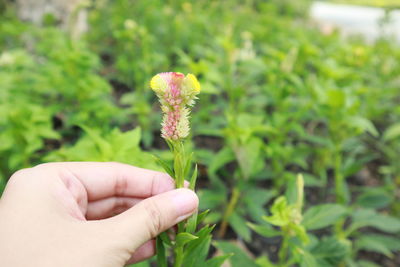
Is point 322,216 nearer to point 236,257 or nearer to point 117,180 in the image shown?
point 236,257

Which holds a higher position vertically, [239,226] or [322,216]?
[322,216]

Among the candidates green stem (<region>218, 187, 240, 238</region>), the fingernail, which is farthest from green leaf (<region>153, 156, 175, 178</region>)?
green stem (<region>218, 187, 240, 238</region>)

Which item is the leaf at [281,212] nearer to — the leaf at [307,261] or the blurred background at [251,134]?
the blurred background at [251,134]

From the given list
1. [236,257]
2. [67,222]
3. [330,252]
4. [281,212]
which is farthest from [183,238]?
[330,252]

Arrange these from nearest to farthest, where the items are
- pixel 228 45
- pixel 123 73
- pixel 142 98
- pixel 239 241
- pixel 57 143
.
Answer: pixel 239 241, pixel 228 45, pixel 57 143, pixel 142 98, pixel 123 73

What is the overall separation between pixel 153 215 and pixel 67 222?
0.80ft

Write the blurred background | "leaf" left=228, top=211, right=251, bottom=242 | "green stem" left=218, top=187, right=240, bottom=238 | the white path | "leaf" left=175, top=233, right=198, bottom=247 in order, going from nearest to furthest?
"leaf" left=175, top=233, right=198, bottom=247, the blurred background, "leaf" left=228, top=211, right=251, bottom=242, "green stem" left=218, top=187, right=240, bottom=238, the white path

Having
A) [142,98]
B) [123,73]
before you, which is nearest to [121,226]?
[142,98]

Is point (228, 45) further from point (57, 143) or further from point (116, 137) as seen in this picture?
point (57, 143)

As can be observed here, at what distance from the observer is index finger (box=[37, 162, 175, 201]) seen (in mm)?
1134

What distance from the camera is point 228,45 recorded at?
252 cm

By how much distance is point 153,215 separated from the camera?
0.95 meters

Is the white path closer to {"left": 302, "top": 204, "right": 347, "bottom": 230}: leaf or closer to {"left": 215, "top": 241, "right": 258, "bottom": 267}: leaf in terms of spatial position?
{"left": 302, "top": 204, "right": 347, "bottom": 230}: leaf

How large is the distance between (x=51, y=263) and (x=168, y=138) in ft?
1.45
